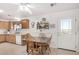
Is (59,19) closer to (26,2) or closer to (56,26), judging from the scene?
(56,26)

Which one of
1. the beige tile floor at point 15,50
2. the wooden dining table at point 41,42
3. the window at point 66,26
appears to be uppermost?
the window at point 66,26

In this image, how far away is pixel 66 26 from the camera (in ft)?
7.16

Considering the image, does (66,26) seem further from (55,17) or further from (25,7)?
(25,7)

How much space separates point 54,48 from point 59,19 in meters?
0.65

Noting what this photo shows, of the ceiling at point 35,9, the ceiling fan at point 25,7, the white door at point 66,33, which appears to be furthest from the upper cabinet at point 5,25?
the white door at point 66,33

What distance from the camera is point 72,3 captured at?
196cm

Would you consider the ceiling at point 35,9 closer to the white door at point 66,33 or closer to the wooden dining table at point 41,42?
the white door at point 66,33

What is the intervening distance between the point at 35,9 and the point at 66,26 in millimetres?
794

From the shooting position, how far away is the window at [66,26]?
2171 mm

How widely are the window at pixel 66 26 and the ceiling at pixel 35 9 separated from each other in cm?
27

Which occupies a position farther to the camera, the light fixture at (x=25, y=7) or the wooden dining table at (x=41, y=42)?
the wooden dining table at (x=41, y=42)

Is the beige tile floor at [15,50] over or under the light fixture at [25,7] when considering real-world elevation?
under

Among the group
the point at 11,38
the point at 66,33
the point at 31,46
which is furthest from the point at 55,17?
the point at 11,38

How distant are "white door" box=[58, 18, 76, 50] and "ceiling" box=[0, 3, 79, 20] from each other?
0.94 feet
